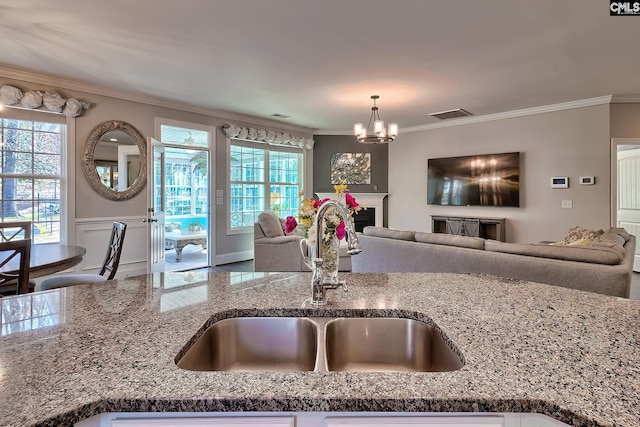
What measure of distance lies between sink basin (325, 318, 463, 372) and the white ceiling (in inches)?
91.9

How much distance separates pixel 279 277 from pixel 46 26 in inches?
120

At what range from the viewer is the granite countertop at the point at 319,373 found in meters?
0.62

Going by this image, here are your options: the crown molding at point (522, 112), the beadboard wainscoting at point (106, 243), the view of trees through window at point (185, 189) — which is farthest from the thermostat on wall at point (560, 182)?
the view of trees through window at point (185, 189)

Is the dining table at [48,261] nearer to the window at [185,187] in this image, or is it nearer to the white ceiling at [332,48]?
the white ceiling at [332,48]

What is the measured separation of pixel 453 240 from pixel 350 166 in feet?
14.2

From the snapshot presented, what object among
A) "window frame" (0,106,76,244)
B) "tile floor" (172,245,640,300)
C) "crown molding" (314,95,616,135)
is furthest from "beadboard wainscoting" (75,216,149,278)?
"crown molding" (314,95,616,135)

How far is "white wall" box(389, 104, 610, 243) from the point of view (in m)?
4.80

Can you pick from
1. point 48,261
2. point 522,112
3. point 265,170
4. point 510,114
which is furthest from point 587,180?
point 48,261

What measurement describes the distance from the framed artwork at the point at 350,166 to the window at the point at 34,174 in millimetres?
4671

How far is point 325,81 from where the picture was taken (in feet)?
13.5

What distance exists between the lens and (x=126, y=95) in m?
4.59

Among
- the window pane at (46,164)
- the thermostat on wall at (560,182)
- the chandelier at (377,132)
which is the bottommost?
the thermostat on wall at (560,182)

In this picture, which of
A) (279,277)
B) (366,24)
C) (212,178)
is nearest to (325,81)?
(366,24)

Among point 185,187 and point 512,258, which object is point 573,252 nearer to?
point 512,258
